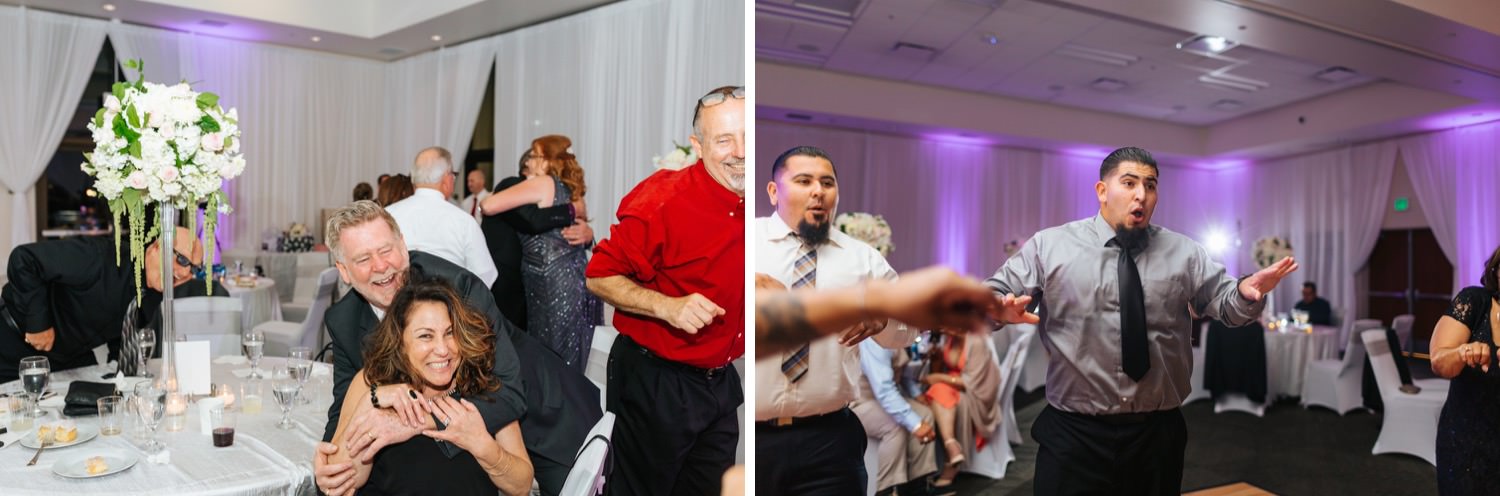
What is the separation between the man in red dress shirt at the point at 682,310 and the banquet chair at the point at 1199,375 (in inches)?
26.4

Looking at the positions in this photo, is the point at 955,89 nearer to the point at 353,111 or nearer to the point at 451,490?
the point at 451,490

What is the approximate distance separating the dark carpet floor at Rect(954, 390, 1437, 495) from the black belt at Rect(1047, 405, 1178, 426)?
0.14 ft

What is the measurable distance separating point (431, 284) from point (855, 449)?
1.08m

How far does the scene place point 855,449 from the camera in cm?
126

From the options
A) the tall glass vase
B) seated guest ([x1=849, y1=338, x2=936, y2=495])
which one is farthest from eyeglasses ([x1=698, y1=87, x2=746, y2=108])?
the tall glass vase

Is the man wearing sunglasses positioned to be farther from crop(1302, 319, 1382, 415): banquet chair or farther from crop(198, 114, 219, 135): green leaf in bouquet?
crop(1302, 319, 1382, 415): banquet chair

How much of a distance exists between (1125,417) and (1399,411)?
0.57m

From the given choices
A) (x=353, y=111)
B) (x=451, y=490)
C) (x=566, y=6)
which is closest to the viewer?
(x=451, y=490)

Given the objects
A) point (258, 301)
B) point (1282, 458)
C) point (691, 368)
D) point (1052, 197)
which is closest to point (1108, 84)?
point (1052, 197)

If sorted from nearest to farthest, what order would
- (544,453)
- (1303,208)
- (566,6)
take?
(1303,208) → (544,453) → (566,6)

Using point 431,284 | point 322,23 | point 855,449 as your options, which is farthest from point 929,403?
point 322,23

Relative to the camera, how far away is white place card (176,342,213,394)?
7.82ft

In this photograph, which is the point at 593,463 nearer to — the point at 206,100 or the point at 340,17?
the point at 206,100

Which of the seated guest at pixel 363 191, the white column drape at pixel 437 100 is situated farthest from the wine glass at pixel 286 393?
the white column drape at pixel 437 100
